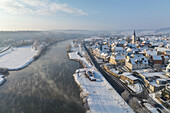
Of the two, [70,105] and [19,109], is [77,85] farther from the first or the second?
[19,109]

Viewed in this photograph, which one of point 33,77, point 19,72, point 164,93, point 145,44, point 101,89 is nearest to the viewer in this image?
point 164,93

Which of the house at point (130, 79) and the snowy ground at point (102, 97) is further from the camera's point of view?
the house at point (130, 79)

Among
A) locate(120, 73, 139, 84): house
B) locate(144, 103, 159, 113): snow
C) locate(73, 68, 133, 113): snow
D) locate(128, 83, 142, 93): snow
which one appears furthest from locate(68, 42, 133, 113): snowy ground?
locate(120, 73, 139, 84): house

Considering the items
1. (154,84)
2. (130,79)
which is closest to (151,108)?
(154,84)

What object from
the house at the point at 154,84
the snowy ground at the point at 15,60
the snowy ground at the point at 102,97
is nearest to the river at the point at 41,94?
the snowy ground at the point at 102,97

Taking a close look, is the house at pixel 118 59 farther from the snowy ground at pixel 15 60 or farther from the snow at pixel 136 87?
the snowy ground at pixel 15 60

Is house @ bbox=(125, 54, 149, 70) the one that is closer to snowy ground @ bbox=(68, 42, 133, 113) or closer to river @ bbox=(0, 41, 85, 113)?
snowy ground @ bbox=(68, 42, 133, 113)

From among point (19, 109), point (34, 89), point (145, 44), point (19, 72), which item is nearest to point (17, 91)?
point (34, 89)

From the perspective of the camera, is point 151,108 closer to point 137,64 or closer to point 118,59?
point 137,64
